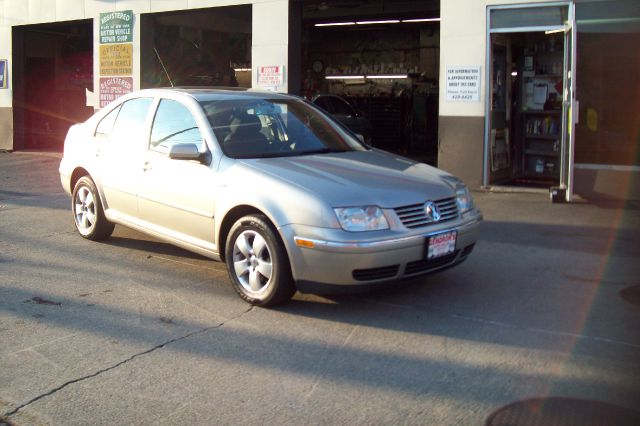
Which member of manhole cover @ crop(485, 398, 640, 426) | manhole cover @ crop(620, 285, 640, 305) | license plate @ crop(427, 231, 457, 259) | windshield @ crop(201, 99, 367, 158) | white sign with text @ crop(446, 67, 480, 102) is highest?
white sign with text @ crop(446, 67, 480, 102)

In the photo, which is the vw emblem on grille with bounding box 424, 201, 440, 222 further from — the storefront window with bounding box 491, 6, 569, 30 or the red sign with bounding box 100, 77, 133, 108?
the red sign with bounding box 100, 77, 133, 108

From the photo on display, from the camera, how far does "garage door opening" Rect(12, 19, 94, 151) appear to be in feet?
61.2

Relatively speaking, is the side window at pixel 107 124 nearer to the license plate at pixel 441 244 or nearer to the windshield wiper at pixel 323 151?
the windshield wiper at pixel 323 151

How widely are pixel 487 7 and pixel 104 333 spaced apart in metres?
8.46

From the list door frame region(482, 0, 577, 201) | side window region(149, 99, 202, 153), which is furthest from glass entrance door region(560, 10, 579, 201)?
side window region(149, 99, 202, 153)

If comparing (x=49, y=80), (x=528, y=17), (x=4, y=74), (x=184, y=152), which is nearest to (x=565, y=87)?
(x=528, y=17)

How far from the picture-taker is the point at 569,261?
7152mm

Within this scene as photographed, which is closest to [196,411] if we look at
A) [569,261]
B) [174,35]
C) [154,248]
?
[154,248]

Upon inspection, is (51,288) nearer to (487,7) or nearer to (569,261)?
(569,261)

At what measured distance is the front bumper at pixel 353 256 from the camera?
16.5 feet

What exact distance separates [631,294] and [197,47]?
1495cm

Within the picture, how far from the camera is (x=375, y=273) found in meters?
5.15

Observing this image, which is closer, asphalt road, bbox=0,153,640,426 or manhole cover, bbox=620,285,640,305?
asphalt road, bbox=0,153,640,426

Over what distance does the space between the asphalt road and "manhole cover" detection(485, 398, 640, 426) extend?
0.04ft
